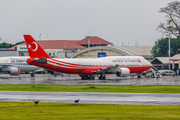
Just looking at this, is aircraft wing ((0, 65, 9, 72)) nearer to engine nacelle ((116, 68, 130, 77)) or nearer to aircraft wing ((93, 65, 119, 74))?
aircraft wing ((93, 65, 119, 74))

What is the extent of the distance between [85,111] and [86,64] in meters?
40.6

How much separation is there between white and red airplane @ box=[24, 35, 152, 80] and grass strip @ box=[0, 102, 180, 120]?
33.6m

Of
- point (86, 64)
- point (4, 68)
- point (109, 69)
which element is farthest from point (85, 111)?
point (4, 68)

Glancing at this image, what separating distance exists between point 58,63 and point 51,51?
250 ft

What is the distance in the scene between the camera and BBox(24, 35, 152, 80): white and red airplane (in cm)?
5934

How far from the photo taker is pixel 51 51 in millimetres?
135500

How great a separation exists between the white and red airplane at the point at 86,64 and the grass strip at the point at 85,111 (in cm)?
3360

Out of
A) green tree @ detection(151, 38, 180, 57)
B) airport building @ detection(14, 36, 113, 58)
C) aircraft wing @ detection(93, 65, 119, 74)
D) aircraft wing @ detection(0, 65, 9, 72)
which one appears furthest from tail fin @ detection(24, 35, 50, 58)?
green tree @ detection(151, 38, 180, 57)

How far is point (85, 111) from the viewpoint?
2214 cm

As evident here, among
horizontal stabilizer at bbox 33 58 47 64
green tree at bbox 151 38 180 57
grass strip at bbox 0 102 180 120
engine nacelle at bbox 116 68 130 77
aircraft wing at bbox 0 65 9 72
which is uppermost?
green tree at bbox 151 38 180 57

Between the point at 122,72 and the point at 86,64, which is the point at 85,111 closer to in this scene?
the point at 122,72

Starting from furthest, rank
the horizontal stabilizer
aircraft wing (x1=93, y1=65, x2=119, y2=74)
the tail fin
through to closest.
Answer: aircraft wing (x1=93, y1=65, x2=119, y2=74)
the tail fin
the horizontal stabilizer

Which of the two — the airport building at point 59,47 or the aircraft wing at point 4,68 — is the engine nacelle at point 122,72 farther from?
the airport building at point 59,47

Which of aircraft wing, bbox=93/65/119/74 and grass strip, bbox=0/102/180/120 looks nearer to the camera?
grass strip, bbox=0/102/180/120
